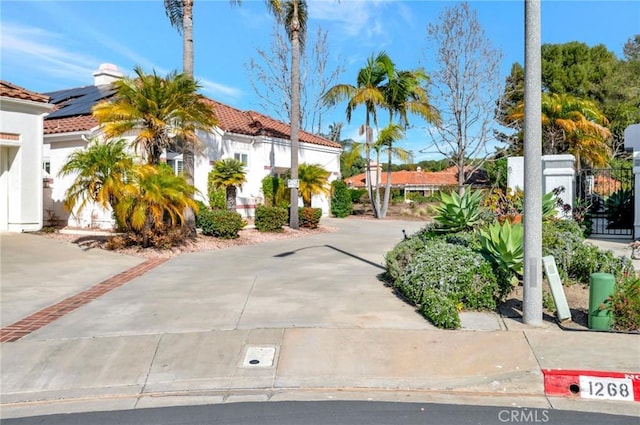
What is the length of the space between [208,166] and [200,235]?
5009 mm

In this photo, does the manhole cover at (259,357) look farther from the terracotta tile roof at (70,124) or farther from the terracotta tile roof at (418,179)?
the terracotta tile roof at (418,179)

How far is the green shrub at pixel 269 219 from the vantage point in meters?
19.4

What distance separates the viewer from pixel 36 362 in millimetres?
6336

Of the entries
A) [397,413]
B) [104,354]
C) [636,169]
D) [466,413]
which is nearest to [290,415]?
[397,413]

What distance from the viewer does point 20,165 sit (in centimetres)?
1689

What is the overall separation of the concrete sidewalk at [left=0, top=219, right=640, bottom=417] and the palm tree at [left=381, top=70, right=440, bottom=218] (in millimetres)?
19172

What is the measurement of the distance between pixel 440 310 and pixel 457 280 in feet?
3.07

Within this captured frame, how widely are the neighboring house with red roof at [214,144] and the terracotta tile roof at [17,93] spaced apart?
7.64 feet

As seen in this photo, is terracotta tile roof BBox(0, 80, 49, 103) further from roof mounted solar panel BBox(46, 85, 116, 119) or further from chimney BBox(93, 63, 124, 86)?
chimney BBox(93, 63, 124, 86)

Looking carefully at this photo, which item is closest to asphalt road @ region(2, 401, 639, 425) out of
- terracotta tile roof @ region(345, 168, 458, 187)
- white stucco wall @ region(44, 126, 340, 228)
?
white stucco wall @ region(44, 126, 340, 228)

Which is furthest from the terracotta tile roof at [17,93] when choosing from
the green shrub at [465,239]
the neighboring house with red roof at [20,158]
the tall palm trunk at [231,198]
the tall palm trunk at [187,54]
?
the green shrub at [465,239]

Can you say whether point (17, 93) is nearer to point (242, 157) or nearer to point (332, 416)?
point (242, 157)

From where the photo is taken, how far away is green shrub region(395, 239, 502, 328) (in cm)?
809

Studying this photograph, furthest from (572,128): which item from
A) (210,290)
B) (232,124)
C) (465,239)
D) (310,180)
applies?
(210,290)
